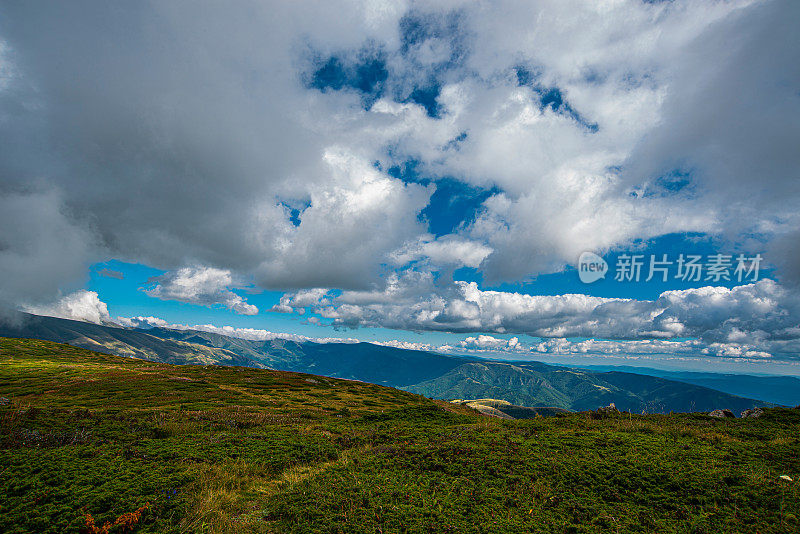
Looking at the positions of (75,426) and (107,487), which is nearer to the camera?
(107,487)

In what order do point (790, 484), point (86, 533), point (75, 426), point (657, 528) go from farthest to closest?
→ point (75, 426), point (790, 484), point (657, 528), point (86, 533)

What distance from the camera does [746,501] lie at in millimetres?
9578

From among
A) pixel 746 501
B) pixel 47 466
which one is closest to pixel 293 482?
pixel 47 466

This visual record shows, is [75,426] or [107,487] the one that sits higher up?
[107,487]

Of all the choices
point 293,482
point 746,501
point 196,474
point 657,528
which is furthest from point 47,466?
point 746,501

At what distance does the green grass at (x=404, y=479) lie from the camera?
29.1 ft

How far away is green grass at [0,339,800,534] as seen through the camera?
29.1 ft

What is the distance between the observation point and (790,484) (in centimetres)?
1034

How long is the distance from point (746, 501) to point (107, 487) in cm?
2052

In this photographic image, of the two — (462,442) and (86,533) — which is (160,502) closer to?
(86,533)

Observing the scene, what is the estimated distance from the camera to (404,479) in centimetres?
1200

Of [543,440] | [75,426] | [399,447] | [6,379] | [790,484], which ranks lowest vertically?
[6,379]

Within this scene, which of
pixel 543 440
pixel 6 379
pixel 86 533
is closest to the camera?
pixel 86 533

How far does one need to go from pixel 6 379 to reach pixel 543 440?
345ft
